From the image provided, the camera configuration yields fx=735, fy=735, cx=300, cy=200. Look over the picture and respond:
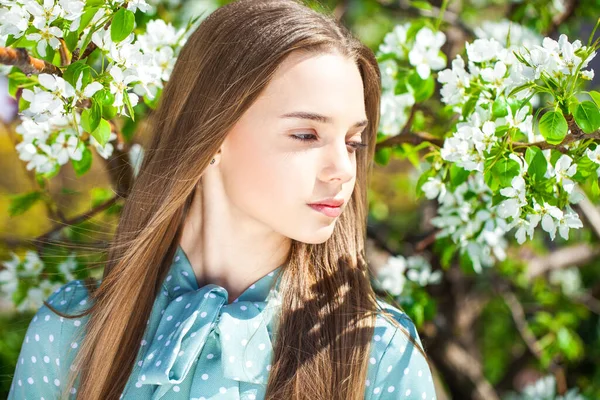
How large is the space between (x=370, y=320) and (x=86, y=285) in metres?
0.62

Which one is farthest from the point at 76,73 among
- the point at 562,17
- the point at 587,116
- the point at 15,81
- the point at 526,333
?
the point at 526,333

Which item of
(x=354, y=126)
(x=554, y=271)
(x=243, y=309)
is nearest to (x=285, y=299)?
(x=243, y=309)

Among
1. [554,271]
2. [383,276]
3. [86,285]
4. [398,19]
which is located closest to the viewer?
[86,285]

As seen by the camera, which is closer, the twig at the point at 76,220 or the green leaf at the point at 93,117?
the green leaf at the point at 93,117

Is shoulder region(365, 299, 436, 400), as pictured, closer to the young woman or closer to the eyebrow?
the young woman

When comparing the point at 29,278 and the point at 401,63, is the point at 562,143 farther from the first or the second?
the point at 29,278

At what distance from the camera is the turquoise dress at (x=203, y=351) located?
53.6 inches

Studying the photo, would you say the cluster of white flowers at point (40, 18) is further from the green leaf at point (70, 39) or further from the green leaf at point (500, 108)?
the green leaf at point (500, 108)

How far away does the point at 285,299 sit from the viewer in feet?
4.83

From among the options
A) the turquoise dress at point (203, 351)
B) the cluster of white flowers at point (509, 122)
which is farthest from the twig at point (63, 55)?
the cluster of white flowers at point (509, 122)

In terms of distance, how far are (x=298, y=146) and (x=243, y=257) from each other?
28 cm

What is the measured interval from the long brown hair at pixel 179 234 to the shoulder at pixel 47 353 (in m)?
0.03

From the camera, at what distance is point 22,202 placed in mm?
1879

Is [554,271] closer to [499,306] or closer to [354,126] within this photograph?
[499,306]
